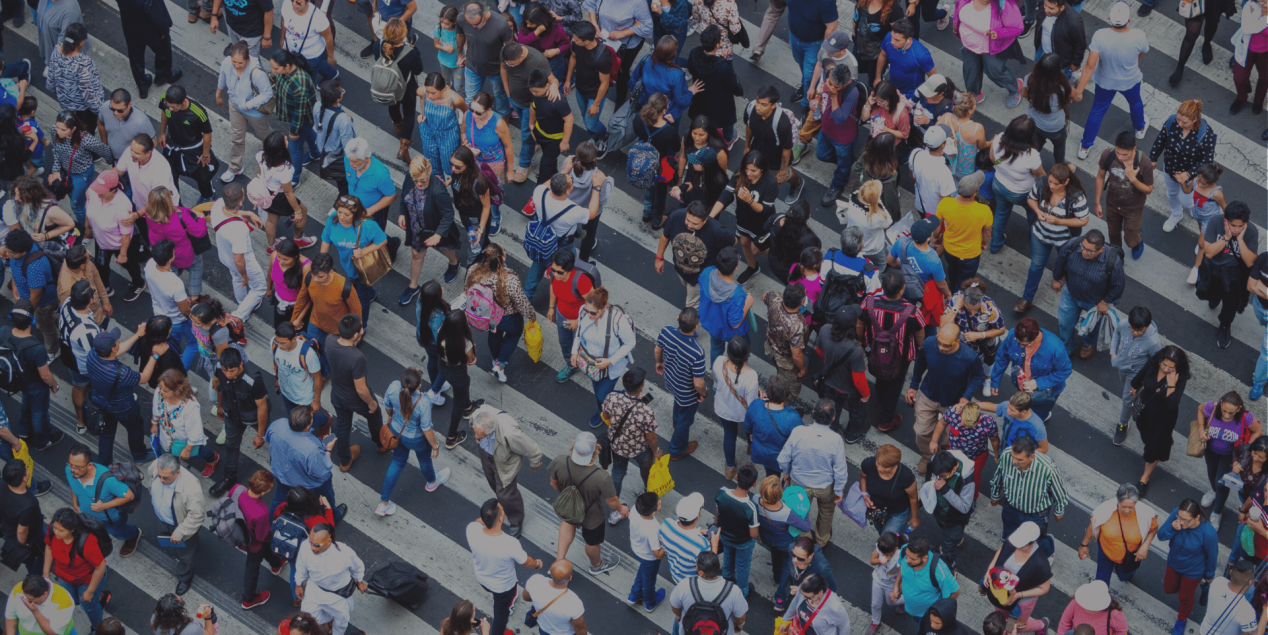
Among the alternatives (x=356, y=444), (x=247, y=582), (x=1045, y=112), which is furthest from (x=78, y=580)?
(x=1045, y=112)

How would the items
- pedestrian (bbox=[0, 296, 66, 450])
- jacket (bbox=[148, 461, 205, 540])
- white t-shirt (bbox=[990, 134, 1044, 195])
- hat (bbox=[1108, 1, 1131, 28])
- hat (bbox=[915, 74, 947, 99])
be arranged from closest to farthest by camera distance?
jacket (bbox=[148, 461, 205, 540]) < pedestrian (bbox=[0, 296, 66, 450]) < white t-shirt (bbox=[990, 134, 1044, 195]) < hat (bbox=[915, 74, 947, 99]) < hat (bbox=[1108, 1, 1131, 28])

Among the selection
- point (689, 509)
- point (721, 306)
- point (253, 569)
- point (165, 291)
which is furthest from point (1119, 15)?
point (253, 569)

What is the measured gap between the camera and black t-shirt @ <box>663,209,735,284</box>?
585 inches

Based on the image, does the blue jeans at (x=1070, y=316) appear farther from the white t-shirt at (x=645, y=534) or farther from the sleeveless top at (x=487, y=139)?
the sleeveless top at (x=487, y=139)

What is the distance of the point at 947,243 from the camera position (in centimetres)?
1515

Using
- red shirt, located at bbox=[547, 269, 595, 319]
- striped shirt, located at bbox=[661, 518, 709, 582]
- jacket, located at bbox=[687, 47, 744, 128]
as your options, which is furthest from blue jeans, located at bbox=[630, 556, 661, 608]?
jacket, located at bbox=[687, 47, 744, 128]

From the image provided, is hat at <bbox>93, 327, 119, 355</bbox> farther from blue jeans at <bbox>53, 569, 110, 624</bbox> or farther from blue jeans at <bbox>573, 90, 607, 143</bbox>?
blue jeans at <bbox>573, 90, 607, 143</bbox>

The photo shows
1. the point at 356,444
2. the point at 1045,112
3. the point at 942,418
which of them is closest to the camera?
the point at 942,418

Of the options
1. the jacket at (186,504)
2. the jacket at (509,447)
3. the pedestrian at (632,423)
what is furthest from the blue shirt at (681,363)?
the jacket at (186,504)

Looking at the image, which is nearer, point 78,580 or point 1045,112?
point 78,580

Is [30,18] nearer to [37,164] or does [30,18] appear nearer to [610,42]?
[37,164]

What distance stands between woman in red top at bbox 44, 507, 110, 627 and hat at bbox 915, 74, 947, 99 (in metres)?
9.11

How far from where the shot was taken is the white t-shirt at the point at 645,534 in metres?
12.8

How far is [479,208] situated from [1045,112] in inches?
237
